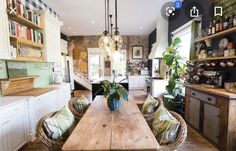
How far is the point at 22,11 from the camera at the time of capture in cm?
298

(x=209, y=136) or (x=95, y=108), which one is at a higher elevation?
(x=95, y=108)

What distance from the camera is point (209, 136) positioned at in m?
2.68

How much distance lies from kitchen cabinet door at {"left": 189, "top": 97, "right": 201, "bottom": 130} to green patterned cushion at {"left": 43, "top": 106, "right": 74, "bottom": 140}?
2.51m

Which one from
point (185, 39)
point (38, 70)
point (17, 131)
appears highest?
point (185, 39)

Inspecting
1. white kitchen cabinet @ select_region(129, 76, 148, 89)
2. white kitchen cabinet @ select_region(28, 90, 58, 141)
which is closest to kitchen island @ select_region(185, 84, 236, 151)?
white kitchen cabinet @ select_region(28, 90, 58, 141)

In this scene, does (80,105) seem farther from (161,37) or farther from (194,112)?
(161,37)

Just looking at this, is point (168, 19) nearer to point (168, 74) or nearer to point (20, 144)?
point (168, 74)

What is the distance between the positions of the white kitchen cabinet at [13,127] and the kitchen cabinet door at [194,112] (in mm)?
3242

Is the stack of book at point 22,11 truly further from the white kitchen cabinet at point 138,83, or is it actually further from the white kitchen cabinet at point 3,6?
the white kitchen cabinet at point 138,83

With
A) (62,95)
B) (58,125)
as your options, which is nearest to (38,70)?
(62,95)

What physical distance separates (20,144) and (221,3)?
173 inches

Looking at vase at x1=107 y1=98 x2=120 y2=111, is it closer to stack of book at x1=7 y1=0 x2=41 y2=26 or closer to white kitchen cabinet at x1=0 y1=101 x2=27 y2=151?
white kitchen cabinet at x1=0 y1=101 x2=27 y2=151

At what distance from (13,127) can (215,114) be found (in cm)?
323

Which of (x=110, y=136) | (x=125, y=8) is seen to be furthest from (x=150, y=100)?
(x=125, y=8)
